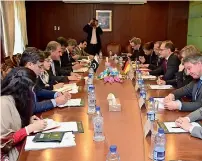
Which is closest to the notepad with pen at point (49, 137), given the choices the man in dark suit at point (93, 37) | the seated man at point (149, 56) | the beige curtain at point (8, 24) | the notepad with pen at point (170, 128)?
the notepad with pen at point (170, 128)

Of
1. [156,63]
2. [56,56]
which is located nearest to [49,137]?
[56,56]

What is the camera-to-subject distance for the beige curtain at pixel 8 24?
5.46 meters

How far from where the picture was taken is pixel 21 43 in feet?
22.8

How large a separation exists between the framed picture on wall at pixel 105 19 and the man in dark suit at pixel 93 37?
16.4 inches

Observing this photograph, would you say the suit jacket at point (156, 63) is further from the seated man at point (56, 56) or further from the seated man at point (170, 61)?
the seated man at point (56, 56)

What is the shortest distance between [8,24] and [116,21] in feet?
12.7

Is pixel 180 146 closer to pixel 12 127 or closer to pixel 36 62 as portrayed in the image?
pixel 12 127

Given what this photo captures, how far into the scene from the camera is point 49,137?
156 cm

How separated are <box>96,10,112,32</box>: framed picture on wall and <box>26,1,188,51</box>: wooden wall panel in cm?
11

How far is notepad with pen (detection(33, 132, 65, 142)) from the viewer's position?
60.2 inches

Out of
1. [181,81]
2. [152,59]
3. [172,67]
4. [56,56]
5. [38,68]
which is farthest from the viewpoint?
[152,59]

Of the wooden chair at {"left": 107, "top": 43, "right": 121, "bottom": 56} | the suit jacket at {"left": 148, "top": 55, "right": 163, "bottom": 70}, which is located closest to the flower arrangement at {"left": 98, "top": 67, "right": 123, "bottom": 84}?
the suit jacket at {"left": 148, "top": 55, "right": 163, "bottom": 70}

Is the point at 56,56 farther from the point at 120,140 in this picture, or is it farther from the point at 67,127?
the point at 120,140

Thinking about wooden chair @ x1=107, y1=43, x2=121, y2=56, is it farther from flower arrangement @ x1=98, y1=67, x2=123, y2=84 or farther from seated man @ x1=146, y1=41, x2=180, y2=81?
flower arrangement @ x1=98, y1=67, x2=123, y2=84
